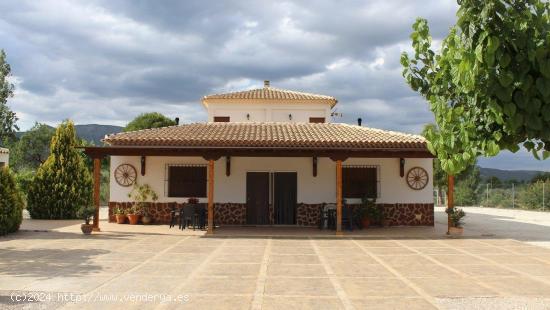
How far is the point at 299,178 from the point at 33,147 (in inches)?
1519

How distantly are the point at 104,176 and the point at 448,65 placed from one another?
26854 mm

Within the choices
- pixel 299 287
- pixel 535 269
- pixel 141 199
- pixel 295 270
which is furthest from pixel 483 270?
pixel 141 199

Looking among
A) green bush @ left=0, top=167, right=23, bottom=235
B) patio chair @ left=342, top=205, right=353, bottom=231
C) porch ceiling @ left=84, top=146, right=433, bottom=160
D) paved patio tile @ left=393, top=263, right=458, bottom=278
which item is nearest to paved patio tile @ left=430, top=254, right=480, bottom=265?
paved patio tile @ left=393, top=263, right=458, bottom=278

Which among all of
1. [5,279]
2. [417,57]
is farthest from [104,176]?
[417,57]

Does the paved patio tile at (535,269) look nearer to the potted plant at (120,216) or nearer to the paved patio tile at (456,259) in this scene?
the paved patio tile at (456,259)

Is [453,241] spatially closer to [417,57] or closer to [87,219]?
[417,57]

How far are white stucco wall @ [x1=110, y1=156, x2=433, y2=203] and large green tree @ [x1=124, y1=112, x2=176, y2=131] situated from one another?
2477 cm

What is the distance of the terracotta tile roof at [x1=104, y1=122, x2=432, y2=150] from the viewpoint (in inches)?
510

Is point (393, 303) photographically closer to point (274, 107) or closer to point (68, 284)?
point (68, 284)

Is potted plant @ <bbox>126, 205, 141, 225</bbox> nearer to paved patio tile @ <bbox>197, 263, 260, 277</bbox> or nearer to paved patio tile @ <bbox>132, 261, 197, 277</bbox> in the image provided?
paved patio tile @ <bbox>132, 261, 197, 277</bbox>

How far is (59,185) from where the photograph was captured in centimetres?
1716

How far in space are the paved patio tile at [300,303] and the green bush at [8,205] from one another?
9516 mm

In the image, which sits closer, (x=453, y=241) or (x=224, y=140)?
(x=453, y=241)

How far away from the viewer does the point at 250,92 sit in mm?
23219
